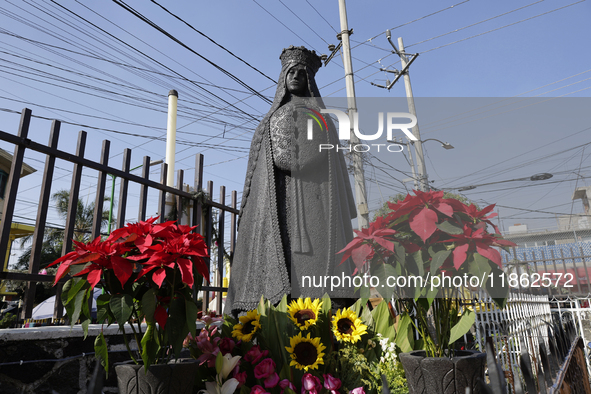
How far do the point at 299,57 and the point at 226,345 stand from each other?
2429 mm

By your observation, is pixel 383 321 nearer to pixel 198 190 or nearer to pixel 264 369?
pixel 264 369

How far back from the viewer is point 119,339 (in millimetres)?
2352

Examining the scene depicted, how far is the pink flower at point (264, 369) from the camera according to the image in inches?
64.6

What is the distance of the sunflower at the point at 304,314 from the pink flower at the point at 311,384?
23 centimetres

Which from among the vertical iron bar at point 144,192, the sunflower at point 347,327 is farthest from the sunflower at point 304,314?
the vertical iron bar at point 144,192

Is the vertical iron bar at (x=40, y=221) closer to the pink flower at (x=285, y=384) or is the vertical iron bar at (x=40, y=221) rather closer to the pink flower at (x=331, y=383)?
the pink flower at (x=285, y=384)

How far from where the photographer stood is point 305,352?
1.69 metres

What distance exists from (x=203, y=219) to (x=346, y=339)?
2.89 metres

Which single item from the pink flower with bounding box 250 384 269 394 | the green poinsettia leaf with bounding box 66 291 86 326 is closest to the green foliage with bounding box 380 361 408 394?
the pink flower with bounding box 250 384 269 394

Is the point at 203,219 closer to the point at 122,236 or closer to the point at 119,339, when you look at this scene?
the point at 119,339

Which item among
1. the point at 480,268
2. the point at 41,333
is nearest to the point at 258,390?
the point at 480,268

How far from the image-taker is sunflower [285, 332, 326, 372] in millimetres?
1662

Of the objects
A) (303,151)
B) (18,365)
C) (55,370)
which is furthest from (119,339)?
(303,151)

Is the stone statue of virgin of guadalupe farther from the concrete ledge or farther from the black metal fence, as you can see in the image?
the black metal fence
